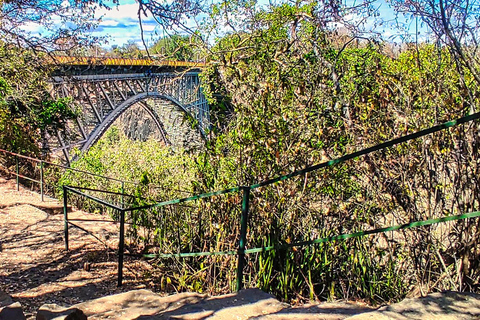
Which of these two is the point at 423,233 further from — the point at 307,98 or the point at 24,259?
the point at 24,259

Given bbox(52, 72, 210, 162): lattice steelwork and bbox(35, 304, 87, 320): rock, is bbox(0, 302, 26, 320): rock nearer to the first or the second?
bbox(35, 304, 87, 320): rock

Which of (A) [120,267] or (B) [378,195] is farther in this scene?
(A) [120,267]

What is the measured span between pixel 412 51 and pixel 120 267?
3.09 m

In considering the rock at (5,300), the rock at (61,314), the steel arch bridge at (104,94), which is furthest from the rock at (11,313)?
the steel arch bridge at (104,94)

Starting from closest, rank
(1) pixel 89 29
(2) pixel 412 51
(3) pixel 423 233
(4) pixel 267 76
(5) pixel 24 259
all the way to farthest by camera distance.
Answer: (3) pixel 423 233 < (2) pixel 412 51 < (4) pixel 267 76 < (5) pixel 24 259 < (1) pixel 89 29

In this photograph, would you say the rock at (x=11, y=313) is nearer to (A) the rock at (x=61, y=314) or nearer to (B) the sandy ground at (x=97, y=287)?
(A) the rock at (x=61, y=314)

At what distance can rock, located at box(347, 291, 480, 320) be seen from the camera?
70.9 inches

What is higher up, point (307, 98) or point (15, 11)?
point (15, 11)

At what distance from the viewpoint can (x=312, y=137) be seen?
3496mm

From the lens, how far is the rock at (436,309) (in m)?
1.80

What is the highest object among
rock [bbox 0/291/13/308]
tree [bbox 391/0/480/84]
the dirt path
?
tree [bbox 391/0/480/84]

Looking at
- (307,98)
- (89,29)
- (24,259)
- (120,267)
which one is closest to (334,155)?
(307,98)

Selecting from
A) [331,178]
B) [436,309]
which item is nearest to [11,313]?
[436,309]

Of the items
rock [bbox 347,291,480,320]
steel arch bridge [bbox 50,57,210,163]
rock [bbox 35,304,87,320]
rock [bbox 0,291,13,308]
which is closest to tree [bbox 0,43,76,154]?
steel arch bridge [bbox 50,57,210,163]
